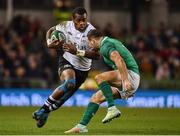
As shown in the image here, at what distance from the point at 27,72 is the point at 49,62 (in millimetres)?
1014

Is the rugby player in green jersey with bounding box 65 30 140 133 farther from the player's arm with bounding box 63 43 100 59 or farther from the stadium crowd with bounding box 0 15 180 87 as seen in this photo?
the stadium crowd with bounding box 0 15 180 87

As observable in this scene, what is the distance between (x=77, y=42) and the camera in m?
16.1

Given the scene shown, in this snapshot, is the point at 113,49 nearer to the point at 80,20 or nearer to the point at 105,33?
the point at 80,20

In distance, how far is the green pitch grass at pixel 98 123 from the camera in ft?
49.5

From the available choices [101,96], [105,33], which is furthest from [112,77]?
[105,33]

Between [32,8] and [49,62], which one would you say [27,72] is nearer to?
[49,62]

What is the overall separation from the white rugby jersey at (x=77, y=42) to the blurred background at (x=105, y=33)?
29.1 feet

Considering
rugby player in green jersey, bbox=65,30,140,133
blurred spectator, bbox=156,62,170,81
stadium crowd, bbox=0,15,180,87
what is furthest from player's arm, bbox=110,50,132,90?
blurred spectator, bbox=156,62,170,81

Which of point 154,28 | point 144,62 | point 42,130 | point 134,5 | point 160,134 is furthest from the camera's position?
point 134,5

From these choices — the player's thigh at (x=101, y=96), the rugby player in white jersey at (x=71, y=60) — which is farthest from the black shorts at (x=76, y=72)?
the player's thigh at (x=101, y=96)

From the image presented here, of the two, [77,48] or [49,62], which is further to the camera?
[49,62]

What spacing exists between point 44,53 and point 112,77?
40.3 feet

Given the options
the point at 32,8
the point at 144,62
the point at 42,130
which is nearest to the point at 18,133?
the point at 42,130

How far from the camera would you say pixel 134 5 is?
32156 millimetres
